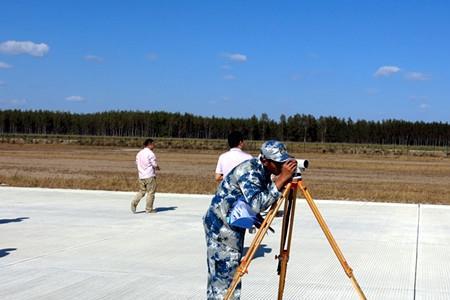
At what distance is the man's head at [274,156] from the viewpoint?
474 centimetres

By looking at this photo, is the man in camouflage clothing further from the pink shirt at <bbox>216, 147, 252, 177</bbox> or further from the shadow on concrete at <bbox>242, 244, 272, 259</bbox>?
the shadow on concrete at <bbox>242, 244, 272, 259</bbox>

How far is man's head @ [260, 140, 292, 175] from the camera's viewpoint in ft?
15.5

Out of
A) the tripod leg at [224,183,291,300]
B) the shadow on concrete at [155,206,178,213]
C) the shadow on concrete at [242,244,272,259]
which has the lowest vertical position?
the shadow on concrete at [155,206,178,213]

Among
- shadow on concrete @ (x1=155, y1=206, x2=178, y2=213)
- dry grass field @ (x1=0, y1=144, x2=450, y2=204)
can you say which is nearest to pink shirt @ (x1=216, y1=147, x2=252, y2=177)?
shadow on concrete @ (x1=155, y1=206, x2=178, y2=213)

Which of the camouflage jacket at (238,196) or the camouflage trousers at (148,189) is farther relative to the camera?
the camouflage trousers at (148,189)

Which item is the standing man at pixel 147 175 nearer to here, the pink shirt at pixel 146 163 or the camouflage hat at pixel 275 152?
the pink shirt at pixel 146 163

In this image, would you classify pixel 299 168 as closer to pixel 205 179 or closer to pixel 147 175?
pixel 147 175

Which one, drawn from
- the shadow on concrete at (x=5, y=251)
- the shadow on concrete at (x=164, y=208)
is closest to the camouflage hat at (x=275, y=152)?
the shadow on concrete at (x=5, y=251)

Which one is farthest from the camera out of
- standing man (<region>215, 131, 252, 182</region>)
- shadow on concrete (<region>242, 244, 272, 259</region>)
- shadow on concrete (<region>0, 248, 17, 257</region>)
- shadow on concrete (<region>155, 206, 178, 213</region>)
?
shadow on concrete (<region>155, 206, 178, 213</region>)

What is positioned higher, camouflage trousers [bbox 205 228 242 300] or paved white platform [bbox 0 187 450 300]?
camouflage trousers [bbox 205 228 242 300]

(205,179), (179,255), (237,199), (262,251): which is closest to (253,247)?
(237,199)

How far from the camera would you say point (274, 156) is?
4.75 metres

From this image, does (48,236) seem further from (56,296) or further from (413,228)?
(413,228)

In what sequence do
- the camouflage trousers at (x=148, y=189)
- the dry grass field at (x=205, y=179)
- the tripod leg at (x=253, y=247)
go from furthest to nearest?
the dry grass field at (x=205, y=179) < the camouflage trousers at (x=148, y=189) < the tripod leg at (x=253, y=247)
